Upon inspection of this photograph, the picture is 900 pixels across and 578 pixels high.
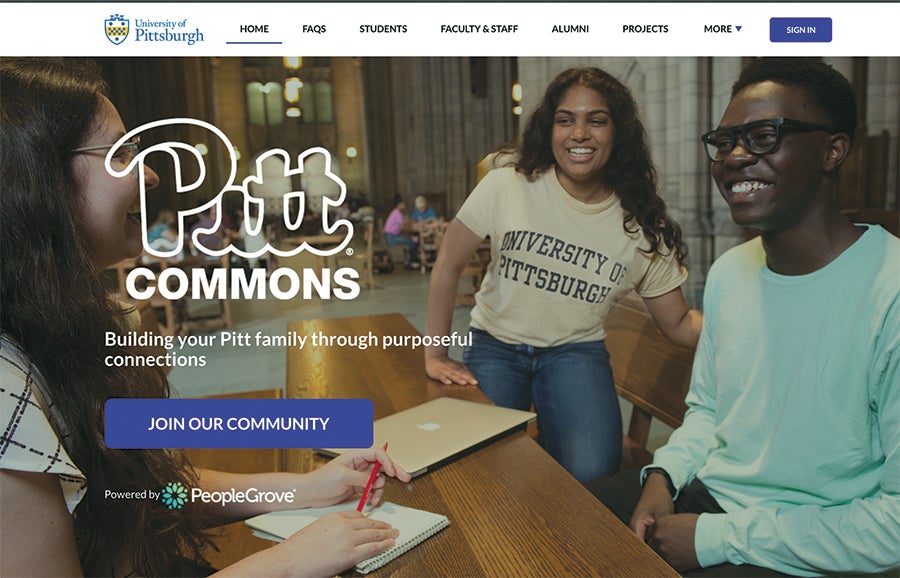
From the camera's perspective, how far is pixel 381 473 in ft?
3.07

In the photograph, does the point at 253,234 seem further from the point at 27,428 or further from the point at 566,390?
the point at 566,390

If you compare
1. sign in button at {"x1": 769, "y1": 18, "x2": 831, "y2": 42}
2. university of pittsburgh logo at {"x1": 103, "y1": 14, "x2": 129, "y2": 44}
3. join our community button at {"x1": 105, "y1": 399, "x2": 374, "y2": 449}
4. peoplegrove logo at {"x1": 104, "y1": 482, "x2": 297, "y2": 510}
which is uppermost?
university of pittsburgh logo at {"x1": 103, "y1": 14, "x2": 129, "y2": 44}

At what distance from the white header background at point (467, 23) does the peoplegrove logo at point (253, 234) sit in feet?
0.54

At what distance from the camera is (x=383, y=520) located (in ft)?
2.75

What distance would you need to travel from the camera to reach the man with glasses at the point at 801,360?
83 cm

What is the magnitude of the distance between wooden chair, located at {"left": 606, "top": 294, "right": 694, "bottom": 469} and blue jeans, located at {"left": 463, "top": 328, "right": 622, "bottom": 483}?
8 cm

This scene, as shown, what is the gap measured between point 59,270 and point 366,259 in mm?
466

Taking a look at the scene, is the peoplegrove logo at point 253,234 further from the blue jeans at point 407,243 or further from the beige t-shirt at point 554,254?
the beige t-shirt at point 554,254

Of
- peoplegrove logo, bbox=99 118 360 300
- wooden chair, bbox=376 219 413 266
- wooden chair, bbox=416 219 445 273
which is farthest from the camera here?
wooden chair, bbox=416 219 445 273

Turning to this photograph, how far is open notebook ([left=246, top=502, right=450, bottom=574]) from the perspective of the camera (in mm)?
762

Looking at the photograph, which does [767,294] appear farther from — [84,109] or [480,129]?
[84,109]

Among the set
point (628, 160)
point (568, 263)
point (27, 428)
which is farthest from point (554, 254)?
point (27, 428)

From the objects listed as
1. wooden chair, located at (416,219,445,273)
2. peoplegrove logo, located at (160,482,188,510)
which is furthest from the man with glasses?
peoplegrove logo, located at (160,482,188,510)

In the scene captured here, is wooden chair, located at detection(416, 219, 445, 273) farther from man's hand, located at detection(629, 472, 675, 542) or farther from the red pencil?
man's hand, located at detection(629, 472, 675, 542)
